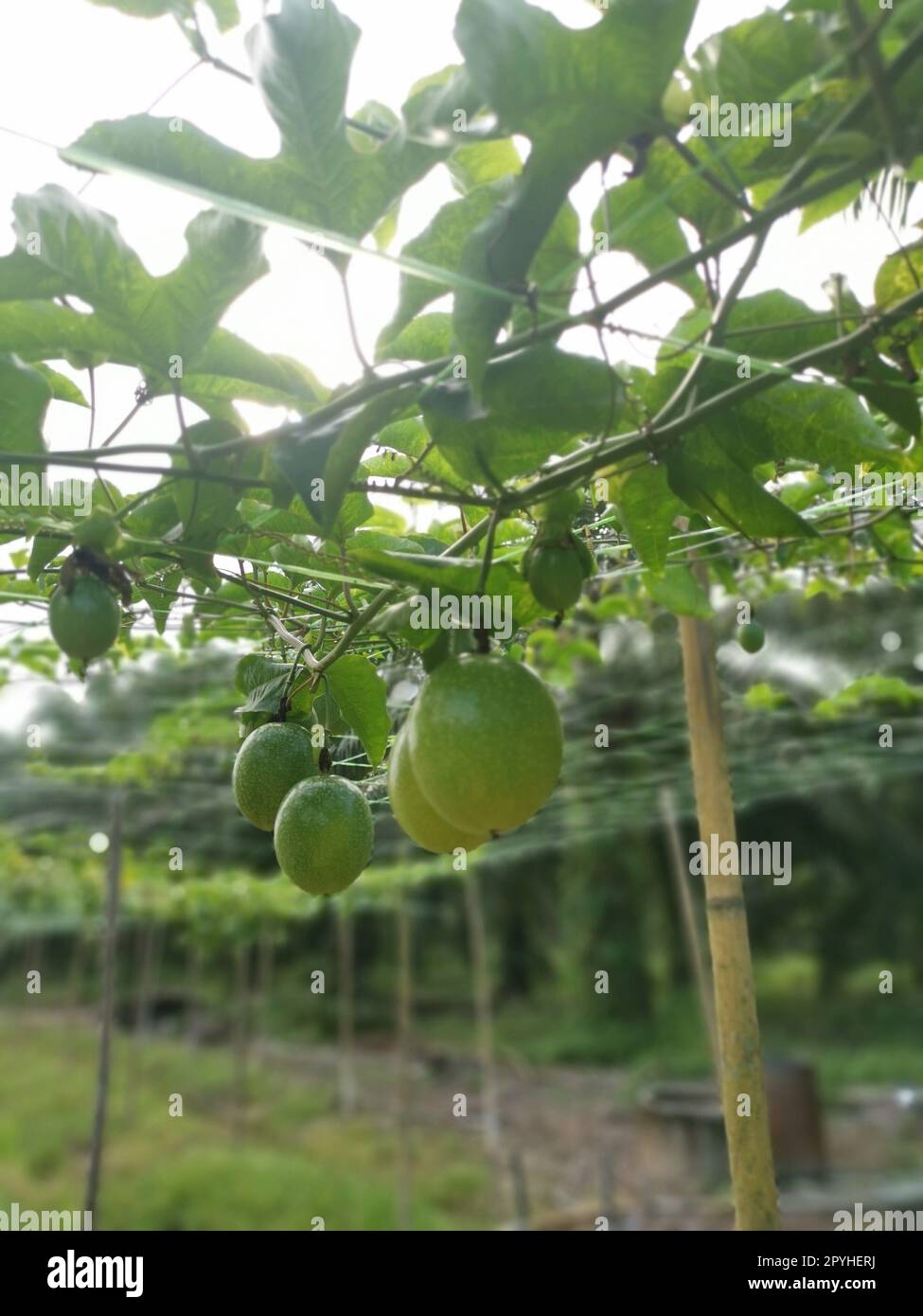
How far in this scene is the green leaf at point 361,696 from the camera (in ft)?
4.13

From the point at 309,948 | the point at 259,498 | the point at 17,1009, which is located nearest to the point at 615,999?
the point at 309,948

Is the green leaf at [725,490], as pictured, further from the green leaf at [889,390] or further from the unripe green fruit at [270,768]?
the unripe green fruit at [270,768]

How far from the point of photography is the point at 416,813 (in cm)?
99

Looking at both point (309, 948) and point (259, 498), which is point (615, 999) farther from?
point (259, 498)

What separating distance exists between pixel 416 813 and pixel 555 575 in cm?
25

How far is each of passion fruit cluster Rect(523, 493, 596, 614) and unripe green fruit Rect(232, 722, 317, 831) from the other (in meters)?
0.38

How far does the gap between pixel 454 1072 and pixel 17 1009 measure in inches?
302

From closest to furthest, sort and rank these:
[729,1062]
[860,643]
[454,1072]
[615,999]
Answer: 1. [729,1062]
2. [454,1072]
3. [860,643]
4. [615,999]

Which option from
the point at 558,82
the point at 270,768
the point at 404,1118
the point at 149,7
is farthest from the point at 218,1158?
the point at 558,82

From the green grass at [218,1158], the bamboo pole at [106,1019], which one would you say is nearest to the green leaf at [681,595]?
the bamboo pole at [106,1019]

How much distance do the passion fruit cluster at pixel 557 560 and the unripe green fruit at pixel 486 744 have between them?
87 mm

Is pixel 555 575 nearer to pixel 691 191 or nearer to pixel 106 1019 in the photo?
pixel 691 191

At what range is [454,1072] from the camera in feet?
34.5

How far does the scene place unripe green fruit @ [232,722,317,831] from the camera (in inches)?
47.6
